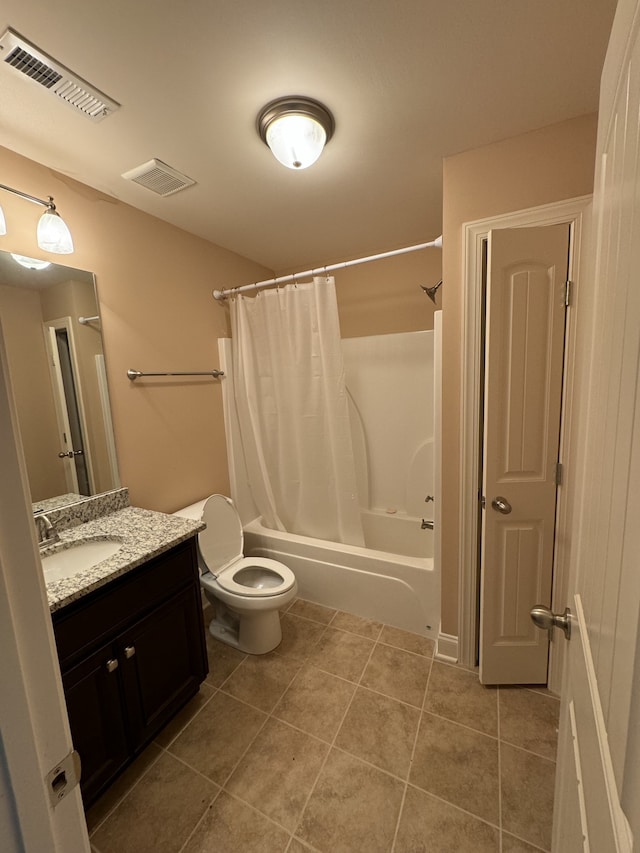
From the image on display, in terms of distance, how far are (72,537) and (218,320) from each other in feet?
5.15

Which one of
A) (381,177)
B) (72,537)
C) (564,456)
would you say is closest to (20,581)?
(72,537)

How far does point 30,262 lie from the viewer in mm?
1482

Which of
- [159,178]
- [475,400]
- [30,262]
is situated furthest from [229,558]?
[159,178]

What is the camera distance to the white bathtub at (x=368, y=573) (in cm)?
197

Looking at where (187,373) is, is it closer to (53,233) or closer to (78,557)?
(53,233)

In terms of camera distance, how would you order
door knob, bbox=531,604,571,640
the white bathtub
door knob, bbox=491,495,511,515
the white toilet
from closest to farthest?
door knob, bbox=531,604,571,640 < door knob, bbox=491,495,511,515 < the white toilet < the white bathtub

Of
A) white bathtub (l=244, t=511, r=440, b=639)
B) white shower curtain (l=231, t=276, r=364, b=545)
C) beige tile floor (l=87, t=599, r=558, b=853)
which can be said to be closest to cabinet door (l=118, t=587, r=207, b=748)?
beige tile floor (l=87, t=599, r=558, b=853)

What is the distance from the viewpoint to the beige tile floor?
1157mm

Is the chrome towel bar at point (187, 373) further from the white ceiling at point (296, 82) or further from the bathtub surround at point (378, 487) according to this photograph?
the white ceiling at point (296, 82)

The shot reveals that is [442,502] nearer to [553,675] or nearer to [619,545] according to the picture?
[553,675]

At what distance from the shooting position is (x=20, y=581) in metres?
0.43

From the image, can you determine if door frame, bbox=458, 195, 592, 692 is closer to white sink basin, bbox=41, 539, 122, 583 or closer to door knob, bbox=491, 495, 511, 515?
door knob, bbox=491, 495, 511, 515

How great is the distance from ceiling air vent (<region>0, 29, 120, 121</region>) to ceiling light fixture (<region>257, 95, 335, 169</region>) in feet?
1.74

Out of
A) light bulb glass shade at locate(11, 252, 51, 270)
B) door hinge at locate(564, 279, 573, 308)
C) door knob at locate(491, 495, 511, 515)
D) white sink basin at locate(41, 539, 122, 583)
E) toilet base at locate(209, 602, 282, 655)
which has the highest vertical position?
light bulb glass shade at locate(11, 252, 51, 270)
